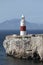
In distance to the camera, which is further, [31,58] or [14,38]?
[14,38]

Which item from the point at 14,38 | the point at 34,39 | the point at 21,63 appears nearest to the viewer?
the point at 21,63

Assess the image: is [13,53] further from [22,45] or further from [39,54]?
[39,54]

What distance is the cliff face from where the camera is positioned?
140ft

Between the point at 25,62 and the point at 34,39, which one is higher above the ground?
the point at 34,39

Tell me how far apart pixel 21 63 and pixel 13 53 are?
4.97 metres

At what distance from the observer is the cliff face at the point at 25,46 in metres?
42.7

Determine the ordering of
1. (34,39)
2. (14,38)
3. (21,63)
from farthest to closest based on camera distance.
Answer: (14,38)
(34,39)
(21,63)

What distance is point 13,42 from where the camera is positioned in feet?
149

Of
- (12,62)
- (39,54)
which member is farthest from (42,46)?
(12,62)

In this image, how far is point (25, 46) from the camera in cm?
4428

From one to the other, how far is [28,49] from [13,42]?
276 centimetres

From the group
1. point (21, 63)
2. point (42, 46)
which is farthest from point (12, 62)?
point (42, 46)

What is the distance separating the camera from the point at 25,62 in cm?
4156

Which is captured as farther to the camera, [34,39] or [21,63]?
[34,39]
